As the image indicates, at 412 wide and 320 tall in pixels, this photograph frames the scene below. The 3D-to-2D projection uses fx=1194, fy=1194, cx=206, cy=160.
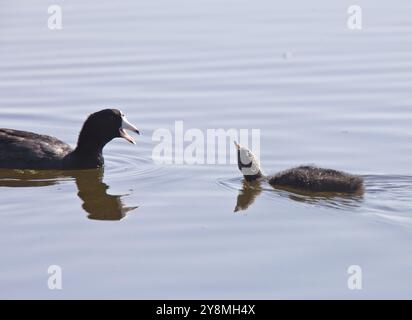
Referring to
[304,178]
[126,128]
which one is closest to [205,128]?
[126,128]

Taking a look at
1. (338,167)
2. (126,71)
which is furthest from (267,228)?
(126,71)

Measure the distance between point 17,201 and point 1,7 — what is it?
9.24 m

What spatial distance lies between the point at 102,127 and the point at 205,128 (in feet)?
3.82

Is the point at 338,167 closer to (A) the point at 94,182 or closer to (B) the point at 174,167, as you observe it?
(B) the point at 174,167

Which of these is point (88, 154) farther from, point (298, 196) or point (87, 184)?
point (298, 196)

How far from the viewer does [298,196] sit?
1062 centimetres

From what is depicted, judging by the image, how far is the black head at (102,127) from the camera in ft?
40.0

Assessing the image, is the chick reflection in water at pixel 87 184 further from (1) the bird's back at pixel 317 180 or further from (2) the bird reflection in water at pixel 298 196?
(1) the bird's back at pixel 317 180

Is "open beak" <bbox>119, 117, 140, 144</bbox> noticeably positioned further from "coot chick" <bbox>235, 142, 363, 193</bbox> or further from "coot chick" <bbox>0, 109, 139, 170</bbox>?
"coot chick" <bbox>235, 142, 363, 193</bbox>

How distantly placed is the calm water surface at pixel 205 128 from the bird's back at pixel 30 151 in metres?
0.19

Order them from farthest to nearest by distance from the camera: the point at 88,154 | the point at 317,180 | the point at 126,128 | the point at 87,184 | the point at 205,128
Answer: the point at 205,128, the point at 126,128, the point at 88,154, the point at 87,184, the point at 317,180

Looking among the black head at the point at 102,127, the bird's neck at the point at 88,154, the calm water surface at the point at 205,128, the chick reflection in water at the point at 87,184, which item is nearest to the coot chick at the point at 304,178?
the calm water surface at the point at 205,128

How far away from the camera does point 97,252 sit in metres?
8.91

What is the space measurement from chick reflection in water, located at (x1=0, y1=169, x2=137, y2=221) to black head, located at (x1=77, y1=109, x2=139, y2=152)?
0.33 meters
